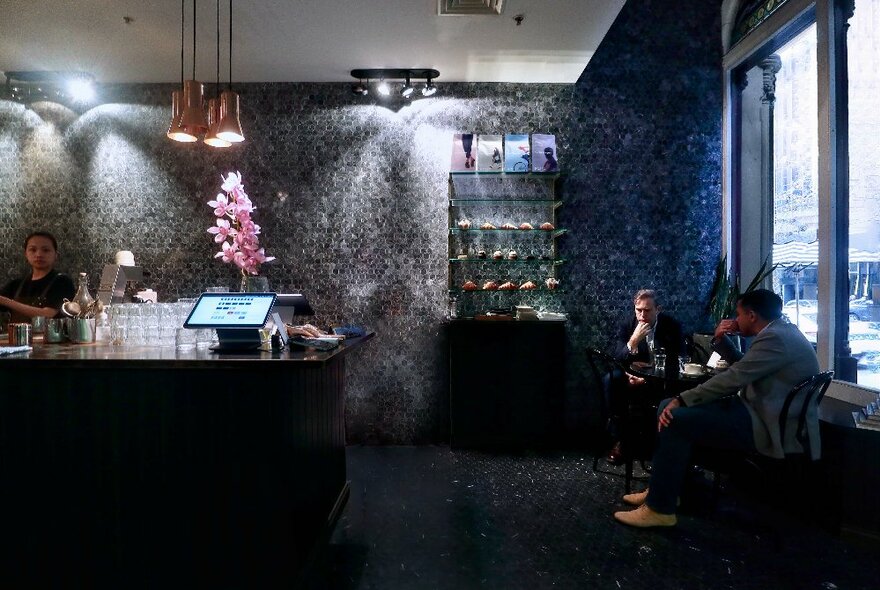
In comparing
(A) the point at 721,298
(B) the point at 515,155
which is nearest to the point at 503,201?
(B) the point at 515,155

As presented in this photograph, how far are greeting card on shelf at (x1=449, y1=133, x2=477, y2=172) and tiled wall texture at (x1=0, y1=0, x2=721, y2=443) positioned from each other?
4.0 inches

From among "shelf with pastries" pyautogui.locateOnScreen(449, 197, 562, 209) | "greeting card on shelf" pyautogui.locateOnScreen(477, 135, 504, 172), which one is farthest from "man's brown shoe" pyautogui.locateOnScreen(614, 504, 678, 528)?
"greeting card on shelf" pyautogui.locateOnScreen(477, 135, 504, 172)

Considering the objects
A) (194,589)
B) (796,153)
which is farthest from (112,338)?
(796,153)

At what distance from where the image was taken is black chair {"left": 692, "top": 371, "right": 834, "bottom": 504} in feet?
9.74

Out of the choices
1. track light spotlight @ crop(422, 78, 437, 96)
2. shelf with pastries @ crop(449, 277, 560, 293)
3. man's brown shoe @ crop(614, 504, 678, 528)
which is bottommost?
man's brown shoe @ crop(614, 504, 678, 528)

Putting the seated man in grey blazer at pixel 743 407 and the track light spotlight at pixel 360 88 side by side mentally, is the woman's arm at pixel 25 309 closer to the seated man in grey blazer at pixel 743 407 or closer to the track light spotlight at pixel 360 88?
the track light spotlight at pixel 360 88

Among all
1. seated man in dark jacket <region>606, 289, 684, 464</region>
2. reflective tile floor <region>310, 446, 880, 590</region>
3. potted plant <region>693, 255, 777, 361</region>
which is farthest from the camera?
potted plant <region>693, 255, 777, 361</region>

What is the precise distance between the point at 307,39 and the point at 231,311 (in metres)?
2.82

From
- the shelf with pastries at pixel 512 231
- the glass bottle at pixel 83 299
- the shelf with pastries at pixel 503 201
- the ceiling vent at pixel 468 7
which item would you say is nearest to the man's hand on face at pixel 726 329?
the shelf with pastries at pixel 512 231

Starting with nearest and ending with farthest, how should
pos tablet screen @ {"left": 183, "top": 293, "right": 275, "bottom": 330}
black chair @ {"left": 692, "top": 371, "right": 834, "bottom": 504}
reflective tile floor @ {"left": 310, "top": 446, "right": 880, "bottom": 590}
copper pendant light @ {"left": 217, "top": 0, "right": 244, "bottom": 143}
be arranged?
pos tablet screen @ {"left": 183, "top": 293, "right": 275, "bottom": 330} → reflective tile floor @ {"left": 310, "top": 446, "right": 880, "bottom": 590} → black chair @ {"left": 692, "top": 371, "right": 834, "bottom": 504} → copper pendant light @ {"left": 217, "top": 0, "right": 244, "bottom": 143}

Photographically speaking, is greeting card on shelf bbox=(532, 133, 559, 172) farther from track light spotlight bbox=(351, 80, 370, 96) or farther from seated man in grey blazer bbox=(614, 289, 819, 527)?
seated man in grey blazer bbox=(614, 289, 819, 527)

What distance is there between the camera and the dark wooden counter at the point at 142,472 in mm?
2361

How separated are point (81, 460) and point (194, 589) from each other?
2.45 ft

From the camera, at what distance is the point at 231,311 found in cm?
256
